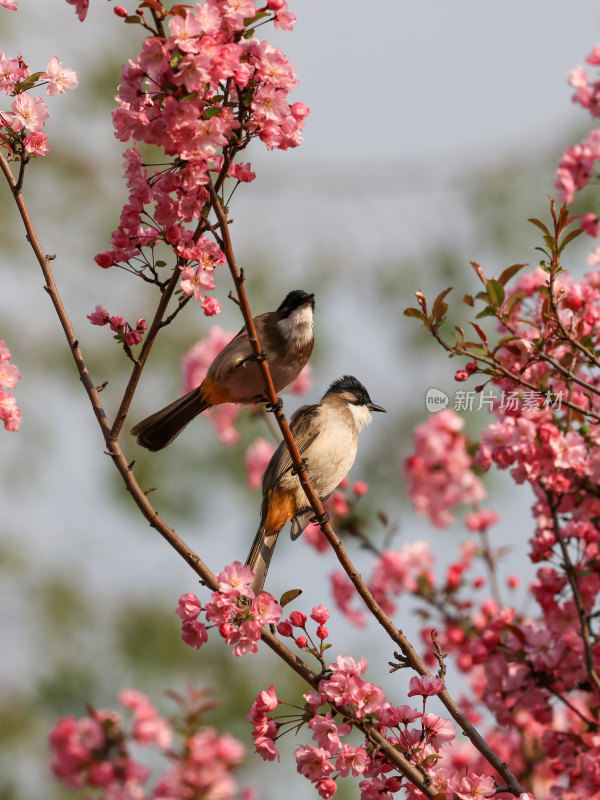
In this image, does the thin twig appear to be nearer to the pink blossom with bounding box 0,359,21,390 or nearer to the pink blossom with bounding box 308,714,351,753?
the pink blossom with bounding box 308,714,351,753

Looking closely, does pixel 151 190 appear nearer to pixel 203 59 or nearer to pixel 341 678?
pixel 203 59

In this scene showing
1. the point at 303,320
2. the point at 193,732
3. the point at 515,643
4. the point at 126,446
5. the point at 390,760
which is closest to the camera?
the point at 390,760

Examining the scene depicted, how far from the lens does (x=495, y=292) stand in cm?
333

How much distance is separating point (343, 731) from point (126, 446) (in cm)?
680

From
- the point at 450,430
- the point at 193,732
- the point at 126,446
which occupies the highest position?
the point at 126,446

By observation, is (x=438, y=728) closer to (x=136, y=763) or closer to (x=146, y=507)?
(x=146, y=507)

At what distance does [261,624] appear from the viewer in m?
2.54

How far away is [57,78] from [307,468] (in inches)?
88.9

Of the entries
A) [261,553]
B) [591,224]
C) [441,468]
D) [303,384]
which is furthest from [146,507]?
[303,384]

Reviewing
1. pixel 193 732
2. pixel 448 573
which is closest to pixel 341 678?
pixel 193 732

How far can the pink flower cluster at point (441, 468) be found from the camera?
5688 mm

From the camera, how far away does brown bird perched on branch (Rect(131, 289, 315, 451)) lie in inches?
160

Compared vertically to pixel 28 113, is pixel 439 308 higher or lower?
lower

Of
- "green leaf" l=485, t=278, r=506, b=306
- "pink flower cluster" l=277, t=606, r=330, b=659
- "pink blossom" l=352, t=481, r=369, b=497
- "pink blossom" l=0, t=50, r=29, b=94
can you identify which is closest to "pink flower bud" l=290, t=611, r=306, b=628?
"pink flower cluster" l=277, t=606, r=330, b=659
